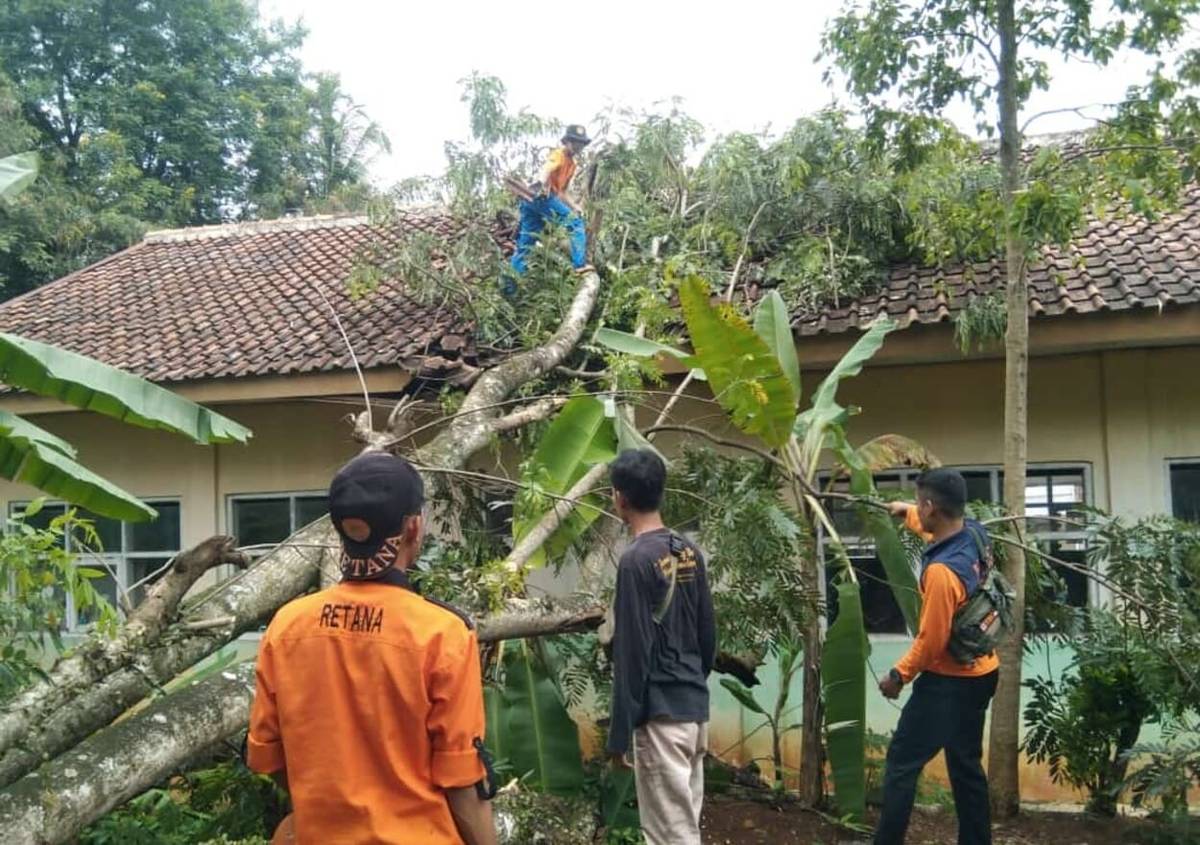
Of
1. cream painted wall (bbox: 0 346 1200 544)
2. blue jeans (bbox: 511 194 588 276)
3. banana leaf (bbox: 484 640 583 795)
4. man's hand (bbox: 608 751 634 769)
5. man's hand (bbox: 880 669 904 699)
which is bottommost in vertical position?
banana leaf (bbox: 484 640 583 795)

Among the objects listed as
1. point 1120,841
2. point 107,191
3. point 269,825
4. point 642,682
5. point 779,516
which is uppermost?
point 107,191

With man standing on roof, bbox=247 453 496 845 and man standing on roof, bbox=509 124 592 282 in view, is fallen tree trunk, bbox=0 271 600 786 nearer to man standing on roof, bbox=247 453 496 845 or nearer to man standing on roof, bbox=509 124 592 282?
man standing on roof, bbox=509 124 592 282

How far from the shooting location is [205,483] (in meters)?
9.86

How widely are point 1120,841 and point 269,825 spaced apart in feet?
15.0

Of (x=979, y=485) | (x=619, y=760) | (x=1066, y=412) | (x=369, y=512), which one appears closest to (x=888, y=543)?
(x=619, y=760)

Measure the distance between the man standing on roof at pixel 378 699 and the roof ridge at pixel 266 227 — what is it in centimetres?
1154

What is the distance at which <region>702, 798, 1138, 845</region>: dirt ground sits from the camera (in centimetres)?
572

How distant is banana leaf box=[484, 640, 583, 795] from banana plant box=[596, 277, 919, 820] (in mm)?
1334

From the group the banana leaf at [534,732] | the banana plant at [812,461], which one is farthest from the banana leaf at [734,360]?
the banana leaf at [534,732]

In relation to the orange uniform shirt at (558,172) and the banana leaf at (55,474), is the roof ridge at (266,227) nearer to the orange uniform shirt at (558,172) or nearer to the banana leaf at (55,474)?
the orange uniform shirt at (558,172)

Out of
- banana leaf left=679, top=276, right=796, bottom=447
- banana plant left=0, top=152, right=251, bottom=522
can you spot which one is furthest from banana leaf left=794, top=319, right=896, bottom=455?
banana plant left=0, top=152, right=251, bottom=522

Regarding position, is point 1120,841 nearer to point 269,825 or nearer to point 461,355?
point 269,825

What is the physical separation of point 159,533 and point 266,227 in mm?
5506

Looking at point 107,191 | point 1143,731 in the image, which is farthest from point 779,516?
point 107,191
